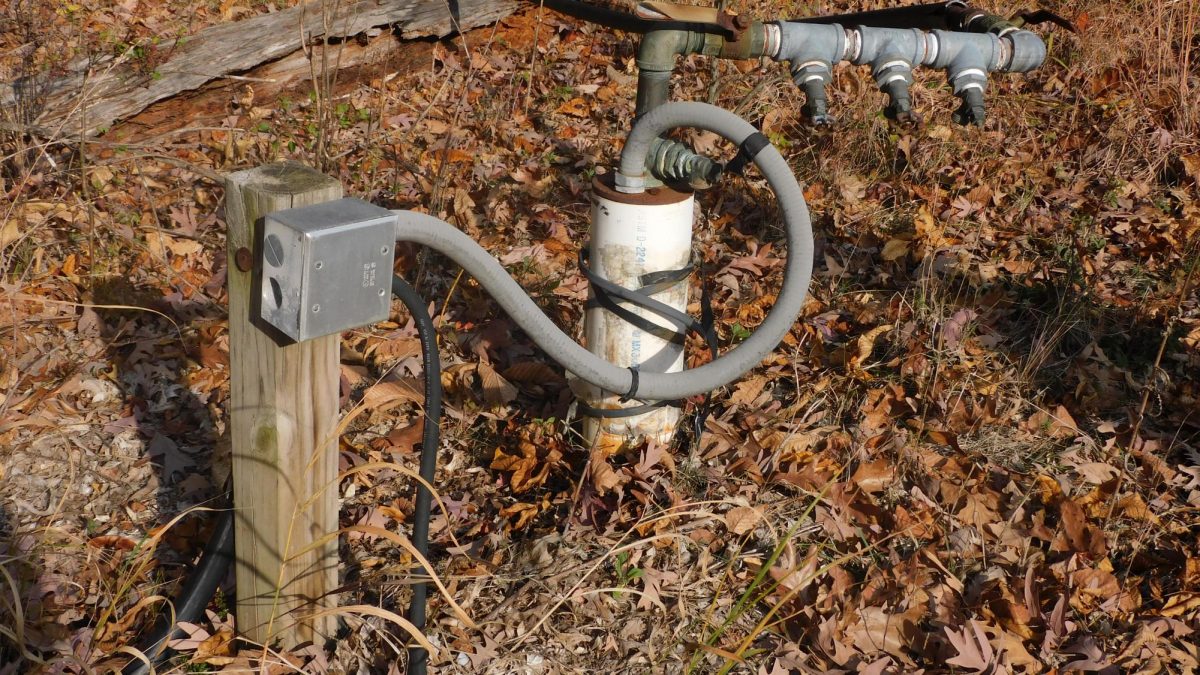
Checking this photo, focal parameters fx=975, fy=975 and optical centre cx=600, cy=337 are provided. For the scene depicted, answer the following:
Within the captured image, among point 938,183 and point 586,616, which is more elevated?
point 938,183

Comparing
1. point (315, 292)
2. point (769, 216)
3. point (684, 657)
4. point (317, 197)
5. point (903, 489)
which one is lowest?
point (684, 657)

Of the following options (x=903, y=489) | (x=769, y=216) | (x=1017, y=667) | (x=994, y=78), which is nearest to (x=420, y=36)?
(x=769, y=216)

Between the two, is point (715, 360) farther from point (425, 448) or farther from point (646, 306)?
point (425, 448)

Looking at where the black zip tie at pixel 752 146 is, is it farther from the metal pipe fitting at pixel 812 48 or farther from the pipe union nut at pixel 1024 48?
the pipe union nut at pixel 1024 48

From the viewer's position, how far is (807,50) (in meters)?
2.50

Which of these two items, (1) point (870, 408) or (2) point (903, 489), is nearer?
(2) point (903, 489)

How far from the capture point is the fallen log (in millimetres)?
4137

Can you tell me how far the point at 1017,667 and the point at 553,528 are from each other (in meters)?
1.26

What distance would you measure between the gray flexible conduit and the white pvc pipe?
118 mm

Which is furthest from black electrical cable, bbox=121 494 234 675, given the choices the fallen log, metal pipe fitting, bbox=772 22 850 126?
the fallen log

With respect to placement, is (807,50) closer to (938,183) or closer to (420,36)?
(938,183)

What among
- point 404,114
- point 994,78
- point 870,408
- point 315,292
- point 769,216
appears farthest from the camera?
point 994,78

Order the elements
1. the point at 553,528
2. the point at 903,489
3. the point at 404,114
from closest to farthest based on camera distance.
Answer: the point at 553,528
the point at 903,489
the point at 404,114

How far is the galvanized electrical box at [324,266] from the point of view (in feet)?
5.57
